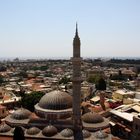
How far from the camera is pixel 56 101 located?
2698cm

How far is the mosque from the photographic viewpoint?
23625 millimetres

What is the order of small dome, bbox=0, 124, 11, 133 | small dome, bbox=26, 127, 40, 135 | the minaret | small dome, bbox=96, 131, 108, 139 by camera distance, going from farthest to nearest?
the minaret
small dome, bbox=0, 124, 11, 133
small dome, bbox=26, 127, 40, 135
small dome, bbox=96, 131, 108, 139

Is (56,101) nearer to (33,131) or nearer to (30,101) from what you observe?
(33,131)

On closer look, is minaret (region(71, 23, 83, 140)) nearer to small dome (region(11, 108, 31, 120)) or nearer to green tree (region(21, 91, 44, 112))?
small dome (region(11, 108, 31, 120))

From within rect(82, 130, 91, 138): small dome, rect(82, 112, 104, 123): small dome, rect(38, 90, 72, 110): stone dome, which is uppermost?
rect(38, 90, 72, 110): stone dome

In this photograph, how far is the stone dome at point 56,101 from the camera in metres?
26.7

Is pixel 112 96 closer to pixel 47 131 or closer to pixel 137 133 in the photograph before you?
pixel 137 133

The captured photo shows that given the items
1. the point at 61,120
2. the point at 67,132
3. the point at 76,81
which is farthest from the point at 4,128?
the point at 76,81

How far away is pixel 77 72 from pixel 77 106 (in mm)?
3392

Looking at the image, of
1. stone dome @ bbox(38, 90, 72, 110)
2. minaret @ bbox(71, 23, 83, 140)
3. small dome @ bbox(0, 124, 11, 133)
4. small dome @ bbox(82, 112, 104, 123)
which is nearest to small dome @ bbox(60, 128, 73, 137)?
minaret @ bbox(71, 23, 83, 140)

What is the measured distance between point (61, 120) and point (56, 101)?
8.46 feet

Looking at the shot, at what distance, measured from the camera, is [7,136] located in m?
24.1

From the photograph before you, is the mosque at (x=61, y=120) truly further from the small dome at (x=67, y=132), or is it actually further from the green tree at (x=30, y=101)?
the green tree at (x=30, y=101)

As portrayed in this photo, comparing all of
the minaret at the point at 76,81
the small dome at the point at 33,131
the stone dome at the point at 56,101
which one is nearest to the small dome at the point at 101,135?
the minaret at the point at 76,81
